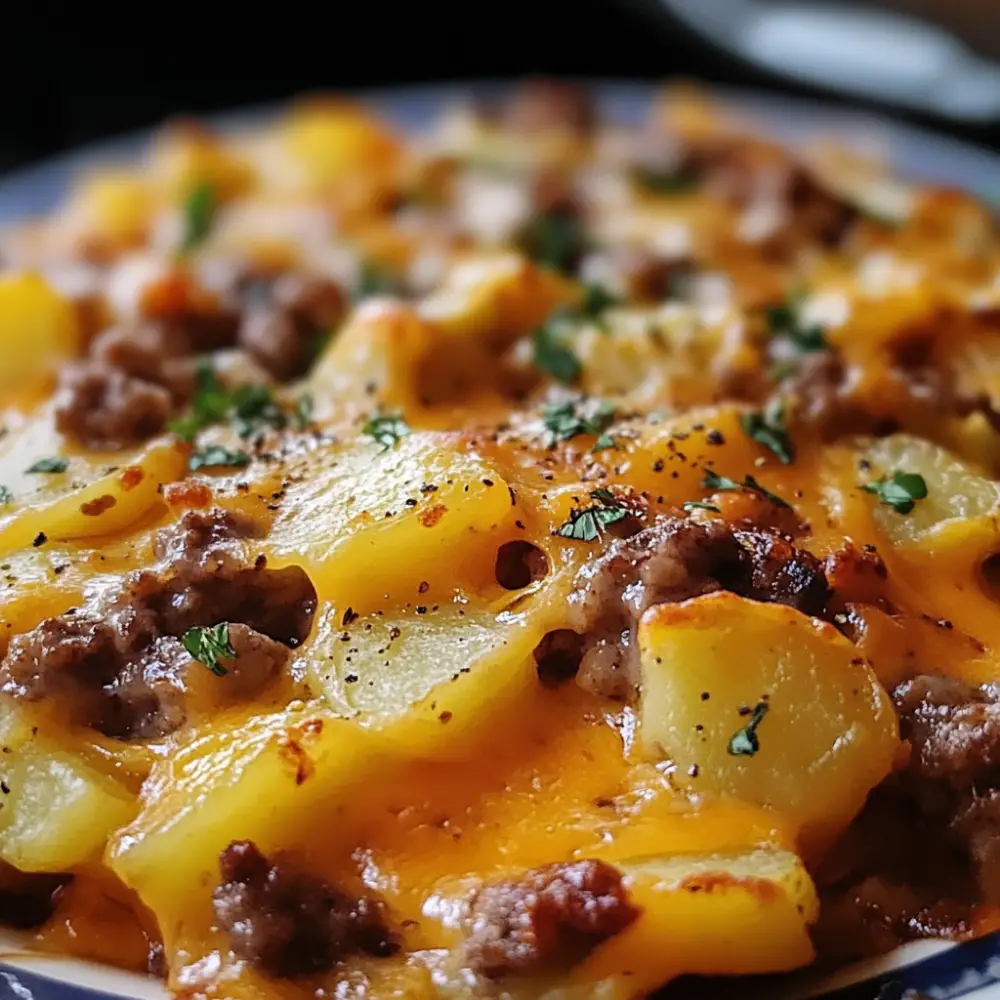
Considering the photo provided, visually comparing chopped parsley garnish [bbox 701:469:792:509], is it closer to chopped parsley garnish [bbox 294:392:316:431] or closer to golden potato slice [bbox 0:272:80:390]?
chopped parsley garnish [bbox 294:392:316:431]

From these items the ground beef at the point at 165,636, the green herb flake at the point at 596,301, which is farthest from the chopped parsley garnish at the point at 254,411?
the green herb flake at the point at 596,301

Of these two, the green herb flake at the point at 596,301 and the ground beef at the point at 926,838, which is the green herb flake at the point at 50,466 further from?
the ground beef at the point at 926,838

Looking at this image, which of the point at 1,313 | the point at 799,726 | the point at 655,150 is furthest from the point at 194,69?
the point at 799,726

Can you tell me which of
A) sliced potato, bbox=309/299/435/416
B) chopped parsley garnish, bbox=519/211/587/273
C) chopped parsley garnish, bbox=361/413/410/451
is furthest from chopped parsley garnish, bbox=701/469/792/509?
chopped parsley garnish, bbox=519/211/587/273

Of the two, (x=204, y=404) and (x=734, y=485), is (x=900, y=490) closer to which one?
(x=734, y=485)

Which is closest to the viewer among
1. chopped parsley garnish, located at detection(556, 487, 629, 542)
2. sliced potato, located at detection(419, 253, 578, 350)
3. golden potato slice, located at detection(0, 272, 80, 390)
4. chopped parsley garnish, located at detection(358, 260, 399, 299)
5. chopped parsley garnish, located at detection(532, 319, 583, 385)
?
chopped parsley garnish, located at detection(556, 487, 629, 542)

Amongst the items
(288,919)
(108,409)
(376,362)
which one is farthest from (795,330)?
(288,919)
